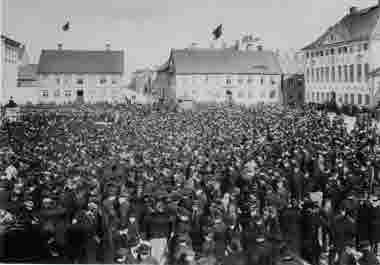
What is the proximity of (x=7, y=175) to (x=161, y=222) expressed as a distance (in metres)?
3.85

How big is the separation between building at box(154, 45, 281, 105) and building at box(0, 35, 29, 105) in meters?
6.13

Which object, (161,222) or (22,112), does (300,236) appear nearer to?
(161,222)

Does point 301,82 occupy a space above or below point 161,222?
above

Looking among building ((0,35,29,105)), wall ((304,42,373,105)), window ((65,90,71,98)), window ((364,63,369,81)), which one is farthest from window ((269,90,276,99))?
building ((0,35,29,105))

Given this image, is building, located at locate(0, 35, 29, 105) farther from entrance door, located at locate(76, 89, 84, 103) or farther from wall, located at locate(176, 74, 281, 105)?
entrance door, located at locate(76, 89, 84, 103)

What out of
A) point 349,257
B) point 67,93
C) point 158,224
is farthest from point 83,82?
point 349,257

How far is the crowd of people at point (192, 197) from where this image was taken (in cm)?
727

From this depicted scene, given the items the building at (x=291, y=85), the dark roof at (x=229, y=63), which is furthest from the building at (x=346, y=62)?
the dark roof at (x=229, y=63)

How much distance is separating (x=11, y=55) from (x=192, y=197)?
6843 millimetres

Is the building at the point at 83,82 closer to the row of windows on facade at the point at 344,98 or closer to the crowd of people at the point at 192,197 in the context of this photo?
the crowd of people at the point at 192,197

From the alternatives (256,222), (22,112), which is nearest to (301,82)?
(22,112)

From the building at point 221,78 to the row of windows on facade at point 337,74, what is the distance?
12.2 feet

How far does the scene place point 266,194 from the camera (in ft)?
28.5

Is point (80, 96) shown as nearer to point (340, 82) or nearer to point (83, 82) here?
point (83, 82)
